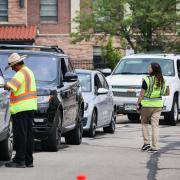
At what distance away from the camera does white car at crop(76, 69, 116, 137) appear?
61.1ft

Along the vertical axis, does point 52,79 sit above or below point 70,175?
above

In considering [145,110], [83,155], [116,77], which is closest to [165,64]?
[116,77]

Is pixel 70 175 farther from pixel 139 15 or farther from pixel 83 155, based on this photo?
pixel 139 15

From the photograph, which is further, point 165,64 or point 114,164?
point 165,64

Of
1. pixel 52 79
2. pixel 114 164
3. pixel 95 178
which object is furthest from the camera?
pixel 52 79

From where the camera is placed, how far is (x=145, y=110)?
15859mm

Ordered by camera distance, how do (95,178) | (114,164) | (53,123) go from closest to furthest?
(95,178) → (114,164) → (53,123)

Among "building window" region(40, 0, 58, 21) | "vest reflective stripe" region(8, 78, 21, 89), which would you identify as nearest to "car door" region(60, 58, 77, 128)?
"vest reflective stripe" region(8, 78, 21, 89)

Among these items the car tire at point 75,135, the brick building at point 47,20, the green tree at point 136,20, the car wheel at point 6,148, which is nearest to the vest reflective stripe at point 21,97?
the car wheel at point 6,148

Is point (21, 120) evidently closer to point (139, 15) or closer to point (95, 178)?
point (95, 178)

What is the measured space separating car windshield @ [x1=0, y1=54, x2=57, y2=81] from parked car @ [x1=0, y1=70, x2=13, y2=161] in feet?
7.73

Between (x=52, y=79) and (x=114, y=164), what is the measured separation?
291 centimetres

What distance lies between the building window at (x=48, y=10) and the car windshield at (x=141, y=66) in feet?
82.2

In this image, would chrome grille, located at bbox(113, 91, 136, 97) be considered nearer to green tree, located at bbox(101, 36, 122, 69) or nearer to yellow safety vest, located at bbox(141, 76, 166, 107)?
yellow safety vest, located at bbox(141, 76, 166, 107)
